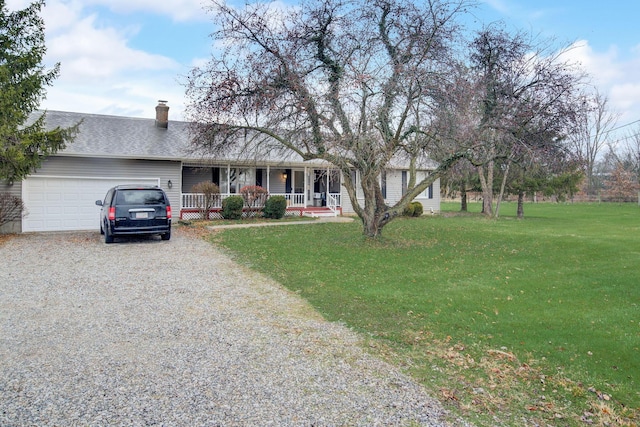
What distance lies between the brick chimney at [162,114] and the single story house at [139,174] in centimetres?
4

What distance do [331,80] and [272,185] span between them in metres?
10.9

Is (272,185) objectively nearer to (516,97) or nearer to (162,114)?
(162,114)

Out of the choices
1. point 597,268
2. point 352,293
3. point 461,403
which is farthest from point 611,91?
point 461,403

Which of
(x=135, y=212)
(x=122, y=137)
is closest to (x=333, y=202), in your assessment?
(x=122, y=137)

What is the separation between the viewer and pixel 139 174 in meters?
16.7

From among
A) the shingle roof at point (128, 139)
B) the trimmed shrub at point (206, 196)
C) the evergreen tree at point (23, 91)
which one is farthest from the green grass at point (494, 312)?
the evergreen tree at point (23, 91)

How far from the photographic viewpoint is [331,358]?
432 cm

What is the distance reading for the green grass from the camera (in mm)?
3711

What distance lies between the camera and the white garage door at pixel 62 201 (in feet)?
48.2

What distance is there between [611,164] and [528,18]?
47.8 m

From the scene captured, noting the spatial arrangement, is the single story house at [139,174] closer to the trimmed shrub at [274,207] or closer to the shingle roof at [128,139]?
the shingle roof at [128,139]

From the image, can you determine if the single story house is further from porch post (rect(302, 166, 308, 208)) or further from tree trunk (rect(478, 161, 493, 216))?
tree trunk (rect(478, 161, 493, 216))

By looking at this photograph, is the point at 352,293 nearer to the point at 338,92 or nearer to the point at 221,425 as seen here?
the point at 221,425

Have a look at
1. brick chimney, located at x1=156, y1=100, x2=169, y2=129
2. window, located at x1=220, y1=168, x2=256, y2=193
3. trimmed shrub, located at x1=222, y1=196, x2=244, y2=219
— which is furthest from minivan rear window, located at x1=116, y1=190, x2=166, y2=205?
brick chimney, located at x1=156, y1=100, x2=169, y2=129
